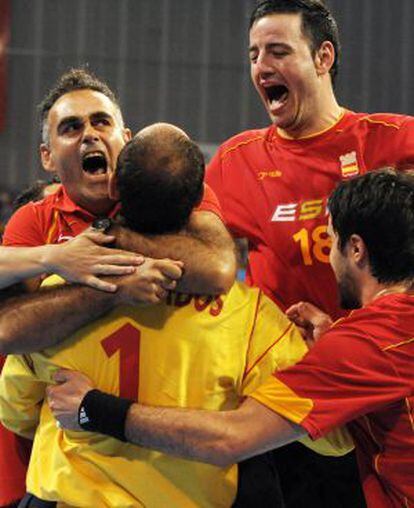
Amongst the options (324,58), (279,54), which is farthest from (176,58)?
(279,54)

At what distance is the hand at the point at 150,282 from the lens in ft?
7.53

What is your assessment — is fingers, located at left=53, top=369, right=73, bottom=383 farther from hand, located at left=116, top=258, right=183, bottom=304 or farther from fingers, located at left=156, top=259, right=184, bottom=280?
fingers, located at left=156, top=259, right=184, bottom=280

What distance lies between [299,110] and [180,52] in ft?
24.1

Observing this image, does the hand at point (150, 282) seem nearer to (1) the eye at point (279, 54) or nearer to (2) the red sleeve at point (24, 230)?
(2) the red sleeve at point (24, 230)

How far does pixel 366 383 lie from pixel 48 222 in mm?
1173

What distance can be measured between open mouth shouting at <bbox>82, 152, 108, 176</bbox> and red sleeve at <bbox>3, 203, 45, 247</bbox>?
219 millimetres

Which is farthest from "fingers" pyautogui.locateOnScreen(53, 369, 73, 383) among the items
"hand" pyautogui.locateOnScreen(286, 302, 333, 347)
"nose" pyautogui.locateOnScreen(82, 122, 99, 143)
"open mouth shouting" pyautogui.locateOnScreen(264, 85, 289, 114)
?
"open mouth shouting" pyautogui.locateOnScreen(264, 85, 289, 114)

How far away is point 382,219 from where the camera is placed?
2449 mm

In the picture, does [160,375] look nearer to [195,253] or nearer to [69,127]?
[195,253]

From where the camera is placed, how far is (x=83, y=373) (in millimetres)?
2369

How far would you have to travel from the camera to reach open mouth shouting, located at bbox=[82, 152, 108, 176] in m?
Answer: 3.07

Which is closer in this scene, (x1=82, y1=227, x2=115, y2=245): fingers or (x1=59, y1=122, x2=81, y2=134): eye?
(x1=82, y1=227, x2=115, y2=245): fingers

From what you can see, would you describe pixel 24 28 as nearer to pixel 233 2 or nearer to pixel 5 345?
pixel 233 2

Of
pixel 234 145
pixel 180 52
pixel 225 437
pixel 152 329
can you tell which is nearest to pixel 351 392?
pixel 225 437
